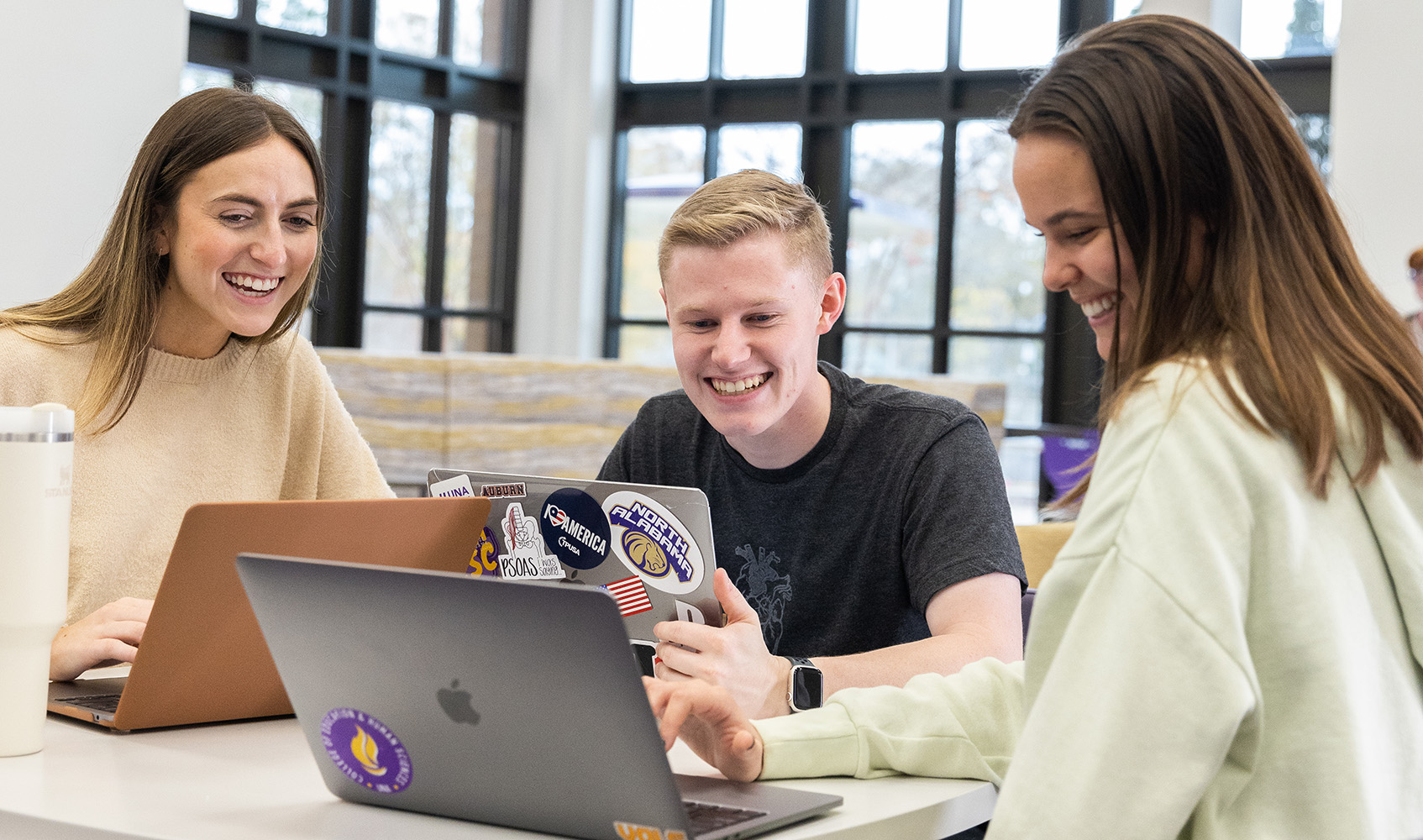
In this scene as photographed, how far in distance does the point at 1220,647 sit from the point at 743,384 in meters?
0.96

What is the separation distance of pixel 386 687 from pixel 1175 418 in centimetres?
55

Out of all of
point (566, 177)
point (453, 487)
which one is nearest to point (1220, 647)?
point (453, 487)

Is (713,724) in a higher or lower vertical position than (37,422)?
lower

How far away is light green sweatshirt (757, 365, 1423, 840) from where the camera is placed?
79cm

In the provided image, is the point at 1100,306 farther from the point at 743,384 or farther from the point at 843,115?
the point at 843,115

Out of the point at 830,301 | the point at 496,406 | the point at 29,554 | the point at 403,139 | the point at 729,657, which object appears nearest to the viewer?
the point at 29,554

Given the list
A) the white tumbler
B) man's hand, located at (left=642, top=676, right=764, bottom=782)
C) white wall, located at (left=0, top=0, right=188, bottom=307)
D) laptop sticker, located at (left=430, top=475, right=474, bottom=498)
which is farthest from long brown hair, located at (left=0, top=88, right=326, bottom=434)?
white wall, located at (left=0, top=0, right=188, bottom=307)

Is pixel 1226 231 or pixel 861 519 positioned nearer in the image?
pixel 1226 231

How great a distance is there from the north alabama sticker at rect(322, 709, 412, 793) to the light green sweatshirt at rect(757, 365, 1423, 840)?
41 centimetres

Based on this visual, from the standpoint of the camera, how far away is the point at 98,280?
1.72m

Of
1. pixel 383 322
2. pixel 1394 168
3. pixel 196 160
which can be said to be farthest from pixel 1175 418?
pixel 383 322

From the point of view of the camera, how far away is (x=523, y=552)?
4.24 ft

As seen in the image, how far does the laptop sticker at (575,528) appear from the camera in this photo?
4.10ft

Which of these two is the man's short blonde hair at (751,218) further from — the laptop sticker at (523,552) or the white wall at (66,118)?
the white wall at (66,118)
